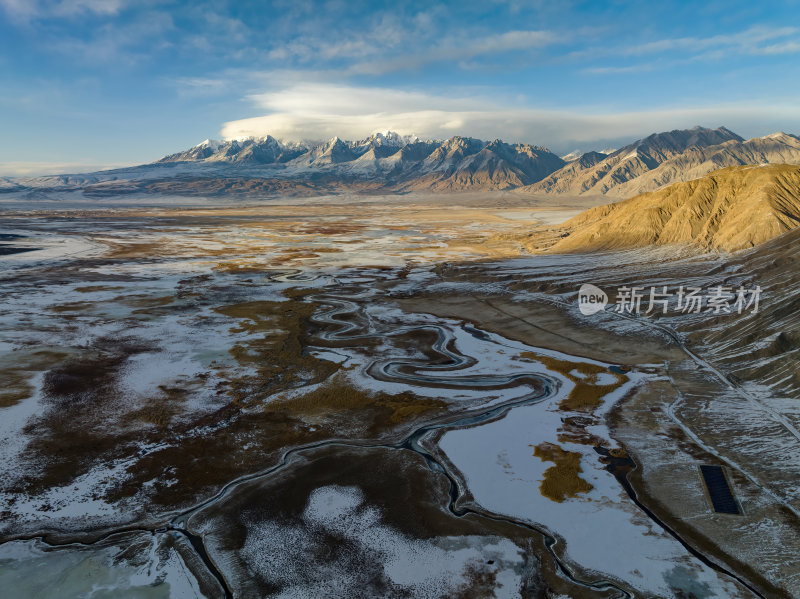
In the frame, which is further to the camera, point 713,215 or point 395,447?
point 713,215

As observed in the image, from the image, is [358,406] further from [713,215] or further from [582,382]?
[713,215]

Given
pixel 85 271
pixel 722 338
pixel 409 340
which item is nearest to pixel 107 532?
pixel 409 340

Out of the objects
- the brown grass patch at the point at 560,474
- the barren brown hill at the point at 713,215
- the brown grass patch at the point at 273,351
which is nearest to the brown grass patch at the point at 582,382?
the brown grass patch at the point at 560,474

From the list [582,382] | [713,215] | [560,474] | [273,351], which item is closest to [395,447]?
[560,474]

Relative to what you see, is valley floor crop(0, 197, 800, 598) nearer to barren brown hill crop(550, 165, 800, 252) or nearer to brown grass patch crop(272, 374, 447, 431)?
brown grass patch crop(272, 374, 447, 431)

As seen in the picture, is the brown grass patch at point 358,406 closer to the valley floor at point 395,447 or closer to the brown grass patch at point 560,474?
the valley floor at point 395,447
